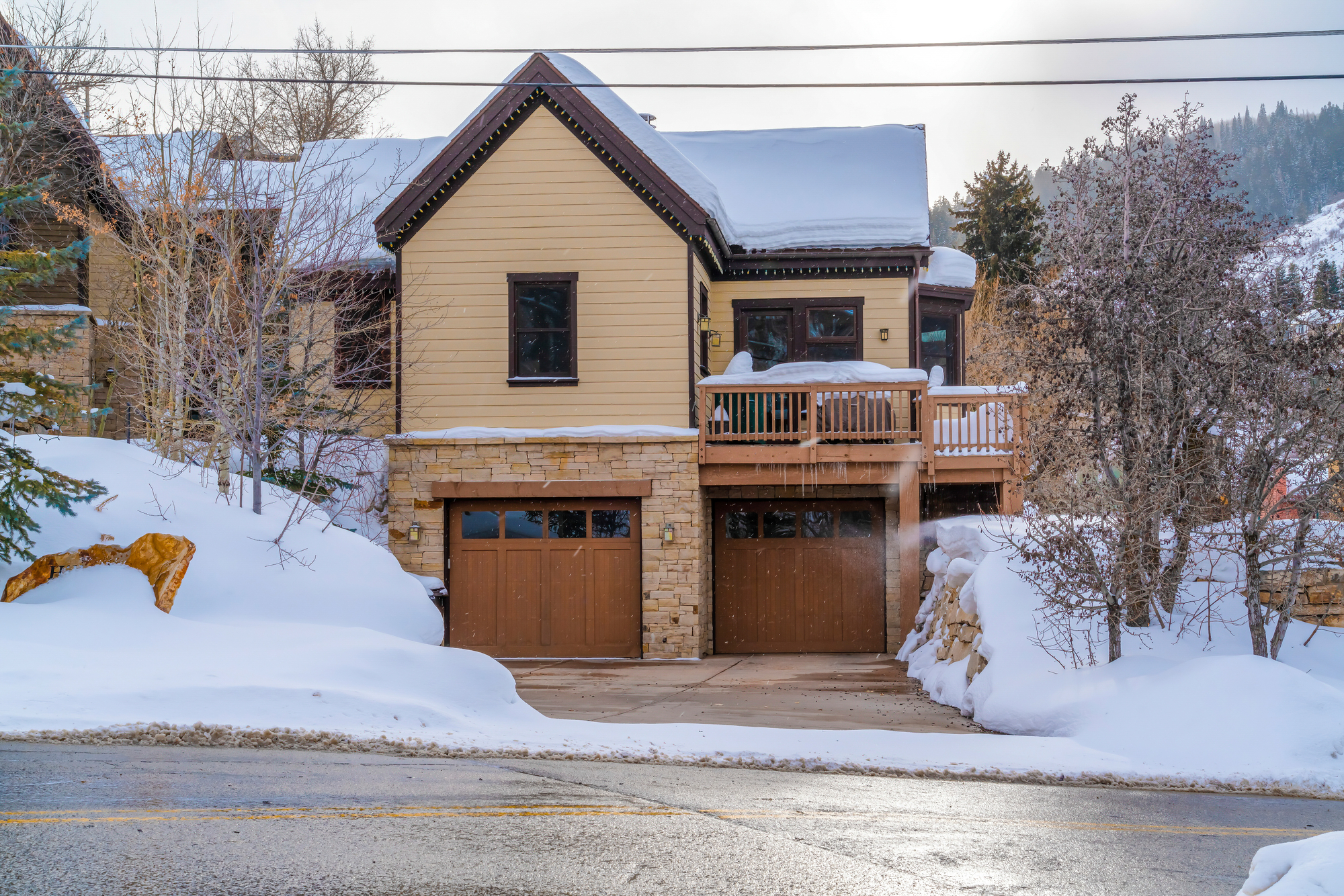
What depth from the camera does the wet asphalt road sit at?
455cm

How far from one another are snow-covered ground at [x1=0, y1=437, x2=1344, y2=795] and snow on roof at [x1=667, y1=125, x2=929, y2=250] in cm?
806

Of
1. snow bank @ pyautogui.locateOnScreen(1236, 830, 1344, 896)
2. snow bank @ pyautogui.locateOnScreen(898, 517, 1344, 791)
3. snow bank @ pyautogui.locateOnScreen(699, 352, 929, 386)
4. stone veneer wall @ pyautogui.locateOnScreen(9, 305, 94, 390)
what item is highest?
stone veneer wall @ pyautogui.locateOnScreen(9, 305, 94, 390)

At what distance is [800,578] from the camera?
17125mm

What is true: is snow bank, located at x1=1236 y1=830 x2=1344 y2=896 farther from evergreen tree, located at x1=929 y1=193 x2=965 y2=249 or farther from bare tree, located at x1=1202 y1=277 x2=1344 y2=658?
evergreen tree, located at x1=929 y1=193 x2=965 y2=249

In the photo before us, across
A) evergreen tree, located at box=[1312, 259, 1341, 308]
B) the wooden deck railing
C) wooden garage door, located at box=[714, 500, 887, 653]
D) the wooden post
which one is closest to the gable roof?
the wooden deck railing

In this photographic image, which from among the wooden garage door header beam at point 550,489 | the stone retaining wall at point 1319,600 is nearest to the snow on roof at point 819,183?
the wooden garage door header beam at point 550,489

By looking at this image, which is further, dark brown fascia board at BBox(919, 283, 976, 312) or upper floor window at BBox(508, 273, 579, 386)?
dark brown fascia board at BBox(919, 283, 976, 312)

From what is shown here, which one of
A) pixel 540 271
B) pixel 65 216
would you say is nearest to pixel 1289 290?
pixel 540 271

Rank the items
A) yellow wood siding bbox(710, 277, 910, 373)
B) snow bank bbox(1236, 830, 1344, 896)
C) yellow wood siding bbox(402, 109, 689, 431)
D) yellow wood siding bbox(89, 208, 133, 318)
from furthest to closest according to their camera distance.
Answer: yellow wood siding bbox(89, 208, 133, 318) < yellow wood siding bbox(710, 277, 910, 373) < yellow wood siding bbox(402, 109, 689, 431) < snow bank bbox(1236, 830, 1344, 896)

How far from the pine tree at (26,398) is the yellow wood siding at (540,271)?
19.3ft

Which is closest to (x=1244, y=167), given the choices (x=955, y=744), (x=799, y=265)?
(x=799, y=265)

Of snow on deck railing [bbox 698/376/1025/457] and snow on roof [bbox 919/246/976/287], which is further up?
snow on roof [bbox 919/246/976/287]

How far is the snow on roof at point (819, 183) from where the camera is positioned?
693 inches

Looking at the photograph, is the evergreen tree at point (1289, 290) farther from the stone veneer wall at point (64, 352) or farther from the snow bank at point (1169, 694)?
the stone veneer wall at point (64, 352)
